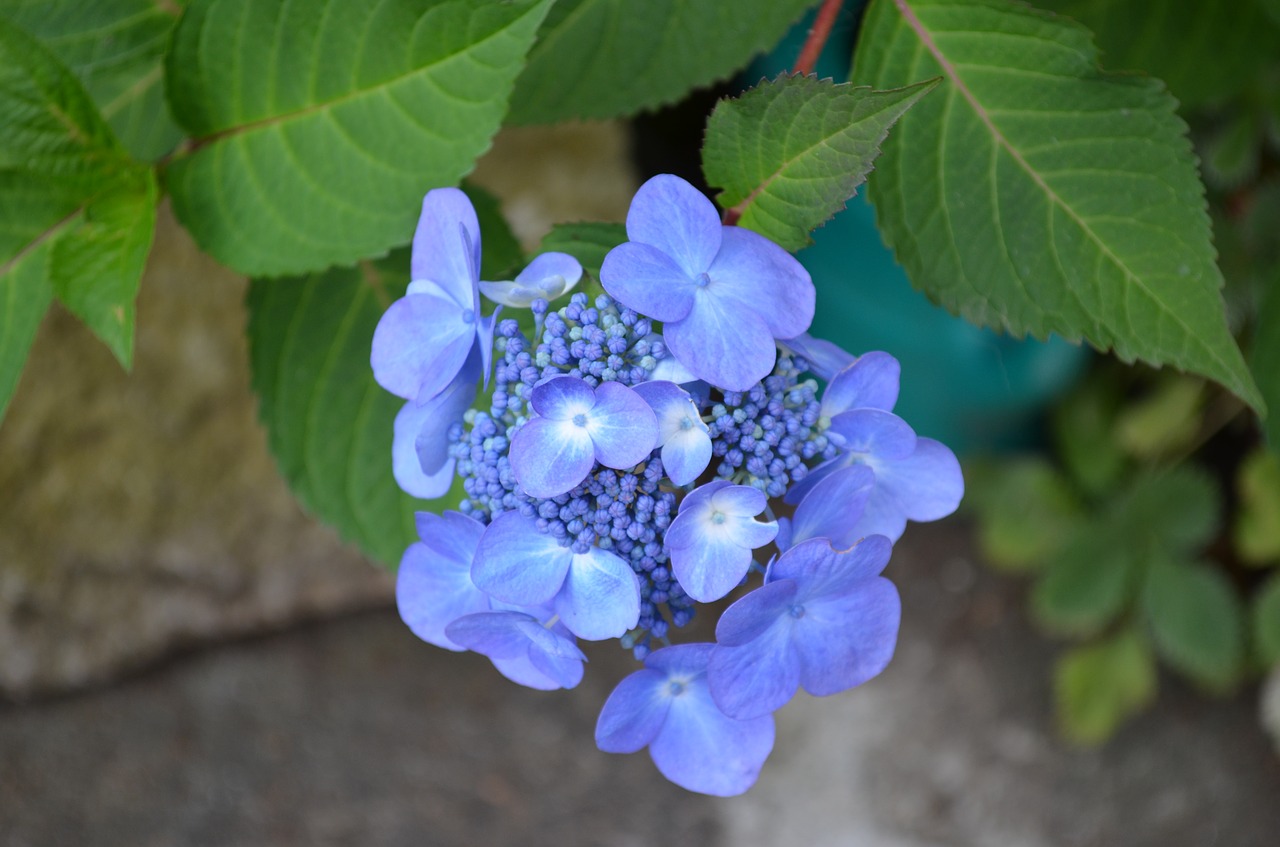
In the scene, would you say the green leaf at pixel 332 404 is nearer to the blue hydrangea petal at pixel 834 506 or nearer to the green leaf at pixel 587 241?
the green leaf at pixel 587 241

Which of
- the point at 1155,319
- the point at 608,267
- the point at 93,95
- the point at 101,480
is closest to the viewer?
the point at 608,267

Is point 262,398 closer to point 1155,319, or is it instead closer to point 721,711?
point 721,711

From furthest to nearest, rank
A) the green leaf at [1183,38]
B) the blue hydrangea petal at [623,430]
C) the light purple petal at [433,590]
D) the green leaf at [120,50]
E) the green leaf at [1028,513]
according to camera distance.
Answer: the green leaf at [1028,513]
the green leaf at [1183,38]
the green leaf at [120,50]
the light purple petal at [433,590]
the blue hydrangea petal at [623,430]

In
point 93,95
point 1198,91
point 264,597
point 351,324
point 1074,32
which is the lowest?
point 264,597

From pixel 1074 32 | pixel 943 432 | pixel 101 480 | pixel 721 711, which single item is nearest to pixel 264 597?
→ pixel 101 480

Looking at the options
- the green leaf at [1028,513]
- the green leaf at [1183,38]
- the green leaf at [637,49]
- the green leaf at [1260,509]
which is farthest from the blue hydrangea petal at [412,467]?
the green leaf at [1260,509]

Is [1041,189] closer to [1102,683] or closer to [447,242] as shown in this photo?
[447,242]
